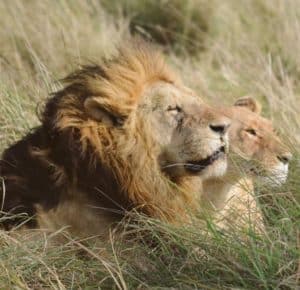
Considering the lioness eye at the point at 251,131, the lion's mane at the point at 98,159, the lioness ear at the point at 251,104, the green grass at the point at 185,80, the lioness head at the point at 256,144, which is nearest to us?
the green grass at the point at 185,80

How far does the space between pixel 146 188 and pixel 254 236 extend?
54cm

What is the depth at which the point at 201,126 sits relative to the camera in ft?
12.7

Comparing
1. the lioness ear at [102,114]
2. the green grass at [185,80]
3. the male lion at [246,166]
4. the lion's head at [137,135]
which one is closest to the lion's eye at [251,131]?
the male lion at [246,166]

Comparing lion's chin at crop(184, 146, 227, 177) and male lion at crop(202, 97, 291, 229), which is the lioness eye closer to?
male lion at crop(202, 97, 291, 229)

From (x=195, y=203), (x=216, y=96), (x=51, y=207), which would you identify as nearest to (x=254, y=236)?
(x=195, y=203)

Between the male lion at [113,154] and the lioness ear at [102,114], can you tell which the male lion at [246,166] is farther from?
the lioness ear at [102,114]

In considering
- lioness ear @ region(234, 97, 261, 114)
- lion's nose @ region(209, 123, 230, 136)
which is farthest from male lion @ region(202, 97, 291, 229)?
lion's nose @ region(209, 123, 230, 136)

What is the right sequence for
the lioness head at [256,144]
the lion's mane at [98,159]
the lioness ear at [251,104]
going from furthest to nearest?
the lioness ear at [251,104] → the lioness head at [256,144] → the lion's mane at [98,159]

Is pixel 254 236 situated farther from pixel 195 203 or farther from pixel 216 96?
pixel 216 96

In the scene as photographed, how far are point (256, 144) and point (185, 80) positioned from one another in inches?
78.8

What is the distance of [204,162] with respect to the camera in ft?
12.6

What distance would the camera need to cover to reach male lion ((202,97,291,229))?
379 cm

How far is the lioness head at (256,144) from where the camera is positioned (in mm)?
4094

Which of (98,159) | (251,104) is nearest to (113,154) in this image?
(98,159)
